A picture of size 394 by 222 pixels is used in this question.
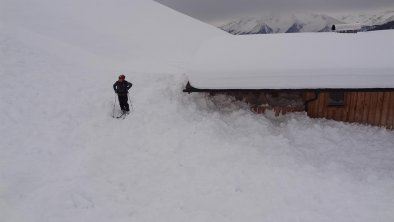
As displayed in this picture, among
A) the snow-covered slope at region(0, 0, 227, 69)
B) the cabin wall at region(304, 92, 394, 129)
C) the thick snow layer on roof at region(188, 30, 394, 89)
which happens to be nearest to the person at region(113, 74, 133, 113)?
the thick snow layer on roof at region(188, 30, 394, 89)

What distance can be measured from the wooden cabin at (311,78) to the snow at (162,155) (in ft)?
1.94

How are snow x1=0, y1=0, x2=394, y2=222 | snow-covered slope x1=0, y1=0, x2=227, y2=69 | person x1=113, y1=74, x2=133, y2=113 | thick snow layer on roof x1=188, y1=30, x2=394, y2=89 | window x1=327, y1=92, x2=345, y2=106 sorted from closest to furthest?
snow x1=0, y1=0, x2=394, y2=222
thick snow layer on roof x1=188, y1=30, x2=394, y2=89
person x1=113, y1=74, x2=133, y2=113
window x1=327, y1=92, x2=345, y2=106
snow-covered slope x1=0, y1=0, x2=227, y2=69

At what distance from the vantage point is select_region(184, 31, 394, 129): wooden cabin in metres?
13.1

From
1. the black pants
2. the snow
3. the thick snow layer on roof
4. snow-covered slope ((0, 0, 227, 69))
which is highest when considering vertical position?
snow-covered slope ((0, 0, 227, 69))

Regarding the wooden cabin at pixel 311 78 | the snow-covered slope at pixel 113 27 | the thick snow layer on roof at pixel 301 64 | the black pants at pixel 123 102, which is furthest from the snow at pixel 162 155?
the snow-covered slope at pixel 113 27

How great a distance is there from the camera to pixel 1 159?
11.1 metres

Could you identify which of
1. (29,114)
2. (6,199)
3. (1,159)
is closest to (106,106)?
(29,114)

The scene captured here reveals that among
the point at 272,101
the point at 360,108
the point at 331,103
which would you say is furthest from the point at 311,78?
the point at 360,108

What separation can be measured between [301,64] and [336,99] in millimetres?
1982

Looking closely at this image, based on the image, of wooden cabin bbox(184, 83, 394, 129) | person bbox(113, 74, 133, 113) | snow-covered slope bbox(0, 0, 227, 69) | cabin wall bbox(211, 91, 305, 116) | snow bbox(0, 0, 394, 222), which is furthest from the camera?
snow-covered slope bbox(0, 0, 227, 69)

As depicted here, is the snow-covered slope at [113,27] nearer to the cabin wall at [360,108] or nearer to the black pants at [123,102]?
the black pants at [123,102]

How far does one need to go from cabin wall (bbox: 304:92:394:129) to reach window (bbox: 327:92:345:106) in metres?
0.11

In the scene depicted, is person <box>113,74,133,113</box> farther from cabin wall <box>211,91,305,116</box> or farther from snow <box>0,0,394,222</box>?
cabin wall <box>211,91,305,116</box>

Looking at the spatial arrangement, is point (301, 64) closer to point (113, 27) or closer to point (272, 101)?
point (272, 101)
